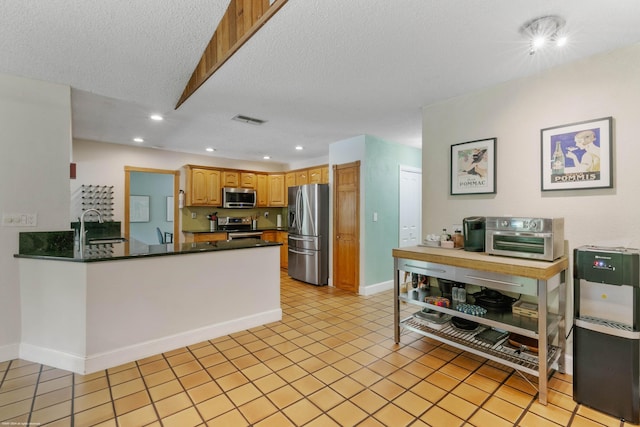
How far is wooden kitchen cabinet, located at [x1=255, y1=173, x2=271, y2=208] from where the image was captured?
648 cm

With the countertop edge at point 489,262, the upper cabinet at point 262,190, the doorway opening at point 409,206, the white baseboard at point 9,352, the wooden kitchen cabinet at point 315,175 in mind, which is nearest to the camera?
the countertop edge at point 489,262

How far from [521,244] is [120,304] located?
3152mm

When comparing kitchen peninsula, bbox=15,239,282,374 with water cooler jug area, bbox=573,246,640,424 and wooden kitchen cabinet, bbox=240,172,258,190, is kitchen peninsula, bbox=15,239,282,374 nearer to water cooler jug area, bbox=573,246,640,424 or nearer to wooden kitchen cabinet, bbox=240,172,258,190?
water cooler jug area, bbox=573,246,640,424

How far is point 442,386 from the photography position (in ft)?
6.76

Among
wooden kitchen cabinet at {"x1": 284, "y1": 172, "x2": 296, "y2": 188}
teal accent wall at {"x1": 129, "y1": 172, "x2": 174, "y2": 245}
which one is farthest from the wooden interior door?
teal accent wall at {"x1": 129, "y1": 172, "x2": 174, "y2": 245}

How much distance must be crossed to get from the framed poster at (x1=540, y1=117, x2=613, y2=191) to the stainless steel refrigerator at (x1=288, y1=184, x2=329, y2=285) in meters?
3.08

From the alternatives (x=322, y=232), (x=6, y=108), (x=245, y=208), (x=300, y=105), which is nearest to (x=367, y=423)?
(x=300, y=105)

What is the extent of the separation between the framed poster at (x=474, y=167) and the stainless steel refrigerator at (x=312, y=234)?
2358mm

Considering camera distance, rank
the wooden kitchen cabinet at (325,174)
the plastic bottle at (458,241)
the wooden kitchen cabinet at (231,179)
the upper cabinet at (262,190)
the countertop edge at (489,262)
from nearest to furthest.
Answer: the countertop edge at (489,262)
the plastic bottle at (458,241)
the wooden kitchen cabinet at (325,174)
the wooden kitchen cabinet at (231,179)
the upper cabinet at (262,190)

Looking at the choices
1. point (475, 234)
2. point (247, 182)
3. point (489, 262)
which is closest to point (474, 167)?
point (475, 234)

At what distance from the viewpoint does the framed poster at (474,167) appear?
264 centimetres

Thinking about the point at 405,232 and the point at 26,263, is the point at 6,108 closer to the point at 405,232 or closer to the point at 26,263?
the point at 26,263

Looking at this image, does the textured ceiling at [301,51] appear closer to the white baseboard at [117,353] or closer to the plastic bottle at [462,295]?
the plastic bottle at [462,295]

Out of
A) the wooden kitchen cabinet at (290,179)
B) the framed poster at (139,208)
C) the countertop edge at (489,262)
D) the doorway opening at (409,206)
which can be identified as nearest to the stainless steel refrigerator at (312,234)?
the wooden kitchen cabinet at (290,179)
